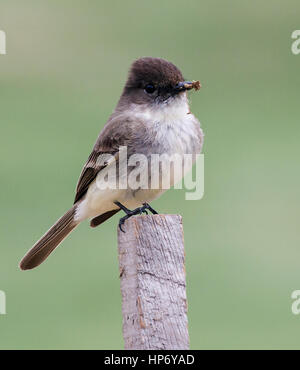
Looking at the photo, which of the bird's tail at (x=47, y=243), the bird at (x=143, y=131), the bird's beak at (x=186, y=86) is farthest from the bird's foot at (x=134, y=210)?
the bird's beak at (x=186, y=86)

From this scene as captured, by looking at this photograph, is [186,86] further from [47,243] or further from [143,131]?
[47,243]

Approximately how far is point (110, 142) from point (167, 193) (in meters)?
3.93

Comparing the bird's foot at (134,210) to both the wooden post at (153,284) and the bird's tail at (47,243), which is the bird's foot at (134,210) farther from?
the bird's tail at (47,243)

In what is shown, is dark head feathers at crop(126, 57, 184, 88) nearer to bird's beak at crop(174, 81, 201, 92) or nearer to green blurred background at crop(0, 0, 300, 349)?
bird's beak at crop(174, 81, 201, 92)

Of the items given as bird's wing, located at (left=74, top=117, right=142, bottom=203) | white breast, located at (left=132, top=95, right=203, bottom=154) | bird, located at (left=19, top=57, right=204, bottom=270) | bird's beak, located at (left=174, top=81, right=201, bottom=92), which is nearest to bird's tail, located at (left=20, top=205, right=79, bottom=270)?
bird, located at (left=19, top=57, right=204, bottom=270)

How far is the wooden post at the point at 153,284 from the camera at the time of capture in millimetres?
4020

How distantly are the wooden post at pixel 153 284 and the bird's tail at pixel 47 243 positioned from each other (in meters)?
1.51

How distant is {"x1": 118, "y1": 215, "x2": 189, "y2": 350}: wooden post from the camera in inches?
158

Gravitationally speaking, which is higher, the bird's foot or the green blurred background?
the green blurred background

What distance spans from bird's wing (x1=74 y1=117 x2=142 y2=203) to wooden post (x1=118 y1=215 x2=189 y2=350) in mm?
1239

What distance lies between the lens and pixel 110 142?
18.1 feet

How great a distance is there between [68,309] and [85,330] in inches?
14.7

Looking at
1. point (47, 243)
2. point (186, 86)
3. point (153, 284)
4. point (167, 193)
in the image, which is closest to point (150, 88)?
point (186, 86)
